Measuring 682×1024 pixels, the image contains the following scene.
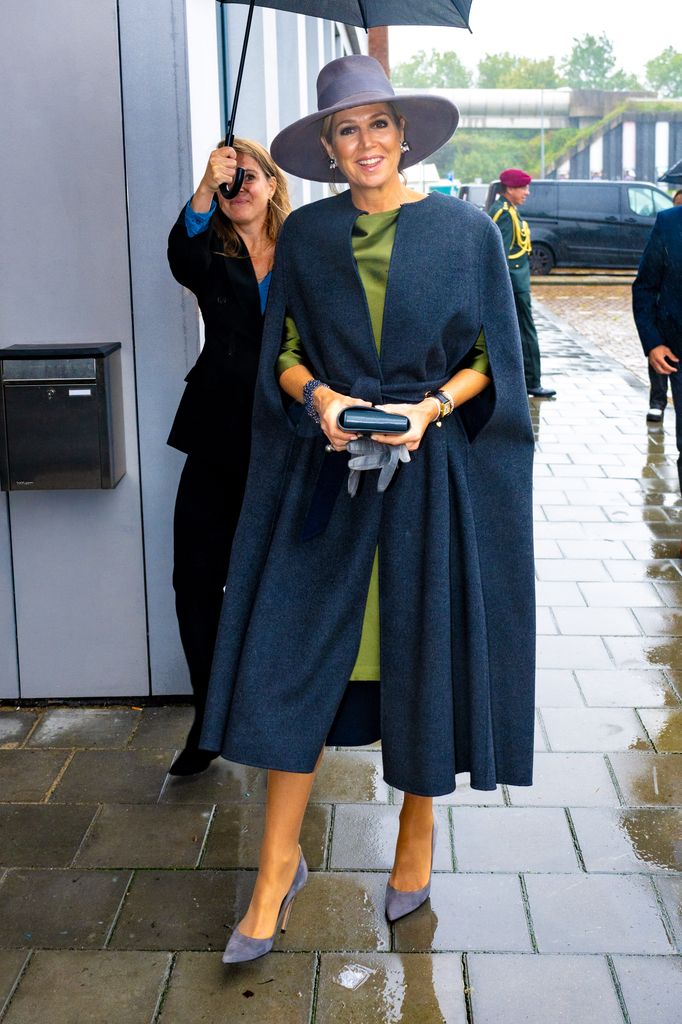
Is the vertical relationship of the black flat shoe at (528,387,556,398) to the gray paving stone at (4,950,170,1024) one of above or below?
above

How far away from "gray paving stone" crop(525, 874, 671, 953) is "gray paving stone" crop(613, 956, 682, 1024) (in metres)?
0.05

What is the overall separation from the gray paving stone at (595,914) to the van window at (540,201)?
2390cm

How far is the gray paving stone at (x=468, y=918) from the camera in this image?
3218 mm

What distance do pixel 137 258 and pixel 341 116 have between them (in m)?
1.48

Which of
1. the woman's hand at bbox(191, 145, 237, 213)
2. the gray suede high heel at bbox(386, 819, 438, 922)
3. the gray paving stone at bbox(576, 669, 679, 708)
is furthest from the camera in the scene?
the gray paving stone at bbox(576, 669, 679, 708)

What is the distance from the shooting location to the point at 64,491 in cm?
463

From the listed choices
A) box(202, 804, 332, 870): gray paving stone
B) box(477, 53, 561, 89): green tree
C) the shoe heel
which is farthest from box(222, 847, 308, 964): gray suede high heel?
box(477, 53, 561, 89): green tree

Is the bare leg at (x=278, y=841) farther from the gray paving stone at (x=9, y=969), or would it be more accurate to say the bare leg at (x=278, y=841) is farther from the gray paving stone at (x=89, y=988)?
the gray paving stone at (x=9, y=969)

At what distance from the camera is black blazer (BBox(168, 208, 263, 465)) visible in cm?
374

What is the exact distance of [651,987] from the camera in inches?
119

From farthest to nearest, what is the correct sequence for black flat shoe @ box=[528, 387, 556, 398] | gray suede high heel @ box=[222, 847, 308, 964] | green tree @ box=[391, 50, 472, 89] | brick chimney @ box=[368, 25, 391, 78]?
green tree @ box=[391, 50, 472, 89] → brick chimney @ box=[368, 25, 391, 78] → black flat shoe @ box=[528, 387, 556, 398] → gray suede high heel @ box=[222, 847, 308, 964]

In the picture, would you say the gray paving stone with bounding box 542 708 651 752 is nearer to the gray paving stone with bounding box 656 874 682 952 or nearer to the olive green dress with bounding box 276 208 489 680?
the gray paving stone with bounding box 656 874 682 952

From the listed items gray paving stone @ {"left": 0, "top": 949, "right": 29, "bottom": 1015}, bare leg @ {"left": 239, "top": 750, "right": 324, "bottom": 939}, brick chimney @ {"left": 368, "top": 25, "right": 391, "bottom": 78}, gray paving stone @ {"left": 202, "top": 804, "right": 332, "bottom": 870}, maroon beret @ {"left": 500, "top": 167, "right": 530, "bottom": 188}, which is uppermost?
brick chimney @ {"left": 368, "top": 25, "right": 391, "bottom": 78}

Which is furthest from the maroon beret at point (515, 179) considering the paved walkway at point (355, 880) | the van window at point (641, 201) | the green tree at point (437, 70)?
the green tree at point (437, 70)
